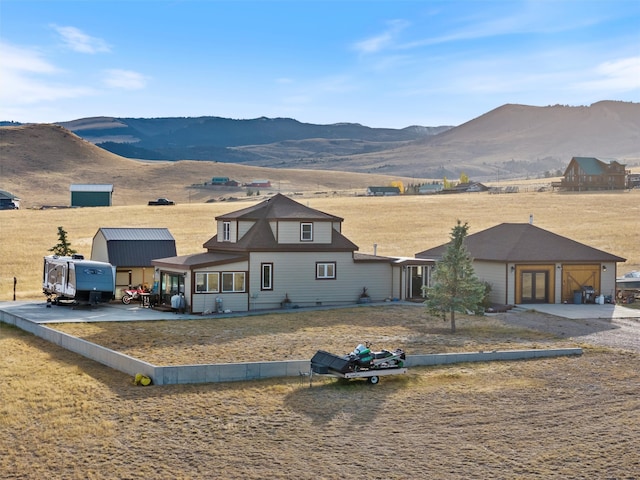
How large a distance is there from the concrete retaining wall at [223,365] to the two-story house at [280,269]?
32.9 feet

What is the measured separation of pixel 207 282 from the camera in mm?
39031

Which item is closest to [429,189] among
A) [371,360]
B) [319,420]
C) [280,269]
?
[280,269]

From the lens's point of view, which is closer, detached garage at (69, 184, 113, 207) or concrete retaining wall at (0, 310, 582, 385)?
concrete retaining wall at (0, 310, 582, 385)

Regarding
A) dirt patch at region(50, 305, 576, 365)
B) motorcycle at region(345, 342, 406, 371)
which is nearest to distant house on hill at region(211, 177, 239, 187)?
dirt patch at region(50, 305, 576, 365)

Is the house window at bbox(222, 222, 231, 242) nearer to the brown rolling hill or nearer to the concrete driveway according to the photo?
the concrete driveway

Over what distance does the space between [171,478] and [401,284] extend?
27.8 metres

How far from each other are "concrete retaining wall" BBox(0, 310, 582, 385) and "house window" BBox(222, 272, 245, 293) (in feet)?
34.2

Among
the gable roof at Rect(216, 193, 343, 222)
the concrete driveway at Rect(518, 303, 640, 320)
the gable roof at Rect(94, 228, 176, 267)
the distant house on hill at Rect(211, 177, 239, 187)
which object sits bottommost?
the concrete driveway at Rect(518, 303, 640, 320)

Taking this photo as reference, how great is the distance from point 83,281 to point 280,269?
31.2 ft

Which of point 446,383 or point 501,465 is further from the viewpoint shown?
point 446,383

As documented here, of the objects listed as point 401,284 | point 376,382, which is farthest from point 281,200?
point 376,382

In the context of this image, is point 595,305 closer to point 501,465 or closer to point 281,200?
point 281,200

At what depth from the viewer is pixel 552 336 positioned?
32.4 meters

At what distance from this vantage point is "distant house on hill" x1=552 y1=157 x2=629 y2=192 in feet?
365
